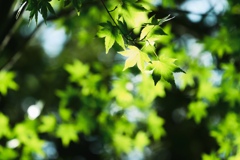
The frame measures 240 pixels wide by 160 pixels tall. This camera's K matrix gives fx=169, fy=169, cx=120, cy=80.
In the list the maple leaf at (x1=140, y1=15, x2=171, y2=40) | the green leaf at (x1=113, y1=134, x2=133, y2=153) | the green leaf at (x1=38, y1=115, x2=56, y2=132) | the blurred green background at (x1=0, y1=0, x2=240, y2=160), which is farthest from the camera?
the green leaf at (x1=113, y1=134, x2=133, y2=153)

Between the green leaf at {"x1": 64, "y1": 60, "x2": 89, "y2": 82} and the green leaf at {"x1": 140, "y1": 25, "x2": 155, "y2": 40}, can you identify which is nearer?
the green leaf at {"x1": 140, "y1": 25, "x2": 155, "y2": 40}

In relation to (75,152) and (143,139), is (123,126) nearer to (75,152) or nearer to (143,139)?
(143,139)

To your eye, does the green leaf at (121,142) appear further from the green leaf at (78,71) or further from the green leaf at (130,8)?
the green leaf at (130,8)

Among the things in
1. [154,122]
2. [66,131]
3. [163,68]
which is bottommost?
[154,122]

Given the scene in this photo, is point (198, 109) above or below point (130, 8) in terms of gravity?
below

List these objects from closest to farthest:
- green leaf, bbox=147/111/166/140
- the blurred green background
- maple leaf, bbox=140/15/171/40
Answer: maple leaf, bbox=140/15/171/40 → the blurred green background → green leaf, bbox=147/111/166/140

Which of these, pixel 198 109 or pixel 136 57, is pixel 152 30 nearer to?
pixel 136 57

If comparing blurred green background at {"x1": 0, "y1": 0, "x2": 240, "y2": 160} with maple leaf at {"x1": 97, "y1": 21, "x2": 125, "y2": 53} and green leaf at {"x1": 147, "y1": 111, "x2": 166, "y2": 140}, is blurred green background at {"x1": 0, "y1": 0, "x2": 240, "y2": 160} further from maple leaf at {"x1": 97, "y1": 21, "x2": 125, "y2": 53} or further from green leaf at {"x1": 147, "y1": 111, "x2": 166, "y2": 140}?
maple leaf at {"x1": 97, "y1": 21, "x2": 125, "y2": 53}

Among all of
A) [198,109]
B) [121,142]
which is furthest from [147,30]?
[121,142]

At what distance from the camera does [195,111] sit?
7.84 ft

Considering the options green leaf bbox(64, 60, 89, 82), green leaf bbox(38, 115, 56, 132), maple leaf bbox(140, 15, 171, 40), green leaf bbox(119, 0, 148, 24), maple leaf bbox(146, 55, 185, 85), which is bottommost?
green leaf bbox(38, 115, 56, 132)

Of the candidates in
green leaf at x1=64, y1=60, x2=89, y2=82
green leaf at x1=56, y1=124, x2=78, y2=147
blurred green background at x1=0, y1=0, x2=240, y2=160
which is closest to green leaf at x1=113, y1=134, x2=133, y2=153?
blurred green background at x1=0, y1=0, x2=240, y2=160

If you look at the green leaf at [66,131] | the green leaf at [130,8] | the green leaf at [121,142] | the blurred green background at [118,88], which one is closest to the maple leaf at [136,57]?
the green leaf at [130,8]

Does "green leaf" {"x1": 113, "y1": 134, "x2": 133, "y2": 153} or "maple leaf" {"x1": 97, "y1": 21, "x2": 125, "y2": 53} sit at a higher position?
"maple leaf" {"x1": 97, "y1": 21, "x2": 125, "y2": 53}
